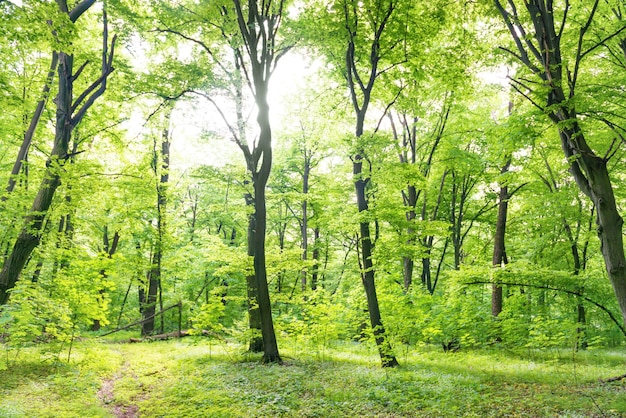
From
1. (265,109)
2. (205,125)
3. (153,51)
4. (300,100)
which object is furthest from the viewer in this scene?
(300,100)

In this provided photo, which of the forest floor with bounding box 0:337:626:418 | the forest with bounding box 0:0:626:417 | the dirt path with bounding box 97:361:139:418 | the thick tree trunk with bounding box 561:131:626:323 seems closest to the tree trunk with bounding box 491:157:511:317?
the forest with bounding box 0:0:626:417

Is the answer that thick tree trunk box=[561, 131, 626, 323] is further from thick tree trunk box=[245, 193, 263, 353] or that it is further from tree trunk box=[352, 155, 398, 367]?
thick tree trunk box=[245, 193, 263, 353]

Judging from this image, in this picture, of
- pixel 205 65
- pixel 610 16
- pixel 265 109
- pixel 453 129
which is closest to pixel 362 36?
pixel 265 109

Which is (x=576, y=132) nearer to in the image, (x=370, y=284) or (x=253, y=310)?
(x=370, y=284)

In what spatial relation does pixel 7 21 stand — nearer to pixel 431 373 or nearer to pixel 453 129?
pixel 431 373

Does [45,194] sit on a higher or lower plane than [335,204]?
lower

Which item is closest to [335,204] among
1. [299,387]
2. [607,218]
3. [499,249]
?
[299,387]

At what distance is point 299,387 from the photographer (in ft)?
23.8

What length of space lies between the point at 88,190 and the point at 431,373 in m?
10.1

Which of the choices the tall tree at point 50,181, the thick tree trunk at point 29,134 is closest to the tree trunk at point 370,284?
the tall tree at point 50,181

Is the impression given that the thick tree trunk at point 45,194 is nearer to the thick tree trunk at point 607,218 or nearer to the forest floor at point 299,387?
the forest floor at point 299,387

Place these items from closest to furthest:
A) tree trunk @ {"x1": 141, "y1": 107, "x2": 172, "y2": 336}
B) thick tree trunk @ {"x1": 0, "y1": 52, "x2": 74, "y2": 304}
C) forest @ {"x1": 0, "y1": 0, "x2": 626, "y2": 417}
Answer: forest @ {"x1": 0, "y1": 0, "x2": 626, "y2": 417} → thick tree trunk @ {"x1": 0, "y1": 52, "x2": 74, "y2": 304} → tree trunk @ {"x1": 141, "y1": 107, "x2": 172, "y2": 336}

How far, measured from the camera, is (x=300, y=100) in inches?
783

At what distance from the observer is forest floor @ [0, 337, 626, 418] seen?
5910 millimetres
